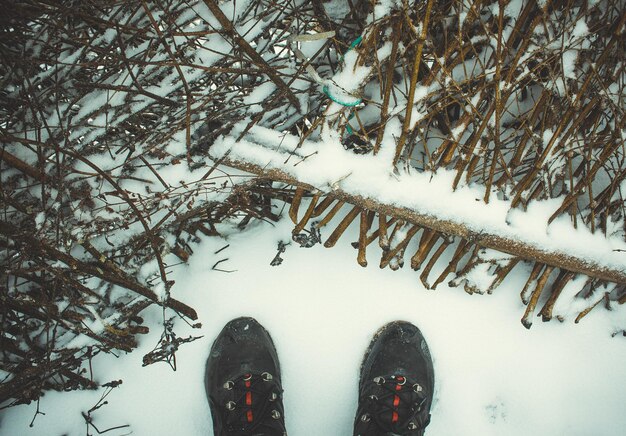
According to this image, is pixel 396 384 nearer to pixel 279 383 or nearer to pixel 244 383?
pixel 279 383

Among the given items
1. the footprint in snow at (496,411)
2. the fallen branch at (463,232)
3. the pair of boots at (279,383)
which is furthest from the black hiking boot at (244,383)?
the footprint in snow at (496,411)

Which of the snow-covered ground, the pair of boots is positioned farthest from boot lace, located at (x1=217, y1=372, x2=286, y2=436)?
the snow-covered ground

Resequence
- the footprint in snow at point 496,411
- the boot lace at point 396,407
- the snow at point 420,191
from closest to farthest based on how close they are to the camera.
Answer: the snow at point 420,191, the boot lace at point 396,407, the footprint in snow at point 496,411

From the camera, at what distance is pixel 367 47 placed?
1.72 meters

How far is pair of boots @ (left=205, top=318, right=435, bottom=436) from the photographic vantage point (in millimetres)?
2275

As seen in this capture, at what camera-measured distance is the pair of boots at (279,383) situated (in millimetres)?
2275

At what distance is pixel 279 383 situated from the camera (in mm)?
2346

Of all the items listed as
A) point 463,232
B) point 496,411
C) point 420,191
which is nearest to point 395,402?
point 496,411

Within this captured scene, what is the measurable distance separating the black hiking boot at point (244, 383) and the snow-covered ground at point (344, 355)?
91mm

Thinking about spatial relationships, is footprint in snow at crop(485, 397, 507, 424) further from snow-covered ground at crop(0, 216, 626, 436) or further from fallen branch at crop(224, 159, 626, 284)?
fallen branch at crop(224, 159, 626, 284)

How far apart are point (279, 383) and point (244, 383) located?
21 cm

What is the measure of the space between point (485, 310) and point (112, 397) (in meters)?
2.37

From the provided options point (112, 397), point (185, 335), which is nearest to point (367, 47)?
point (185, 335)

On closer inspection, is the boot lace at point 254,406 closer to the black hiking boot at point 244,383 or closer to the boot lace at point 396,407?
the black hiking boot at point 244,383
